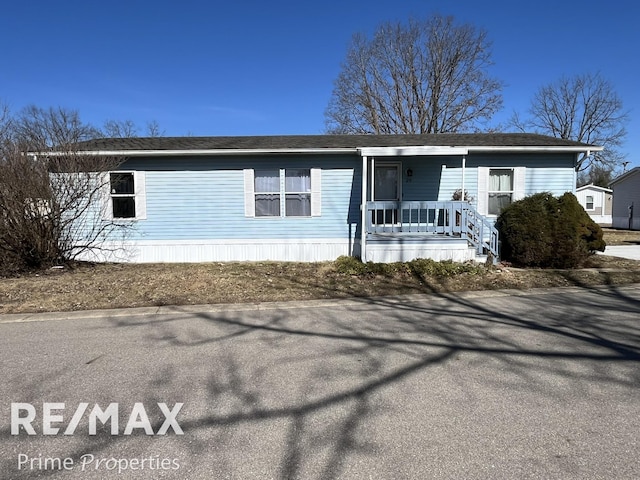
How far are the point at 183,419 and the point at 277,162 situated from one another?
8.49 m

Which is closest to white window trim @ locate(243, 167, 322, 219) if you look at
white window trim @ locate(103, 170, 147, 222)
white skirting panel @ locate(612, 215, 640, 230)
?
white window trim @ locate(103, 170, 147, 222)

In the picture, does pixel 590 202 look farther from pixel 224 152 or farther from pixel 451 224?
pixel 224 152

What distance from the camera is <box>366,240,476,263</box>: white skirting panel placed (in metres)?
9.52

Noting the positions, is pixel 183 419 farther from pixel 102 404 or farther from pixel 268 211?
pixel 268 211

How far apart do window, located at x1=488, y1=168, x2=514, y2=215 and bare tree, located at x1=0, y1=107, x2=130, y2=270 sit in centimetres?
983

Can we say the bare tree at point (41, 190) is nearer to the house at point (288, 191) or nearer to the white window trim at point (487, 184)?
the house at point (288, 191)

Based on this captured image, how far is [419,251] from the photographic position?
9.53 metres

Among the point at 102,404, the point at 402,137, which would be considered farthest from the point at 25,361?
the point at 402,137

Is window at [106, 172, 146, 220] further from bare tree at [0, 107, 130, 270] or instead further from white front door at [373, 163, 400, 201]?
white front door at [373, 163, 400, 201]

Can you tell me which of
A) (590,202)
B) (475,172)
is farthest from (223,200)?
(590,202)

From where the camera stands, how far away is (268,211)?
1084 cm

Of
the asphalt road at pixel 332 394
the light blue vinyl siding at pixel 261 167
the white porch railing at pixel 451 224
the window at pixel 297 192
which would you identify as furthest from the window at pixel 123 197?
the white porch railing at pixel 451 224

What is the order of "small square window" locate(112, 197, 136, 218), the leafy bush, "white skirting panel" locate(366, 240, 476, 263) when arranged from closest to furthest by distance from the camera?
1. the leafy bush
2. "white skirting panel" locate(366, 240, 476, 263)
3. "small square window" locate(112, 197, 136, 218)

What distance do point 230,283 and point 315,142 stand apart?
204 inches
